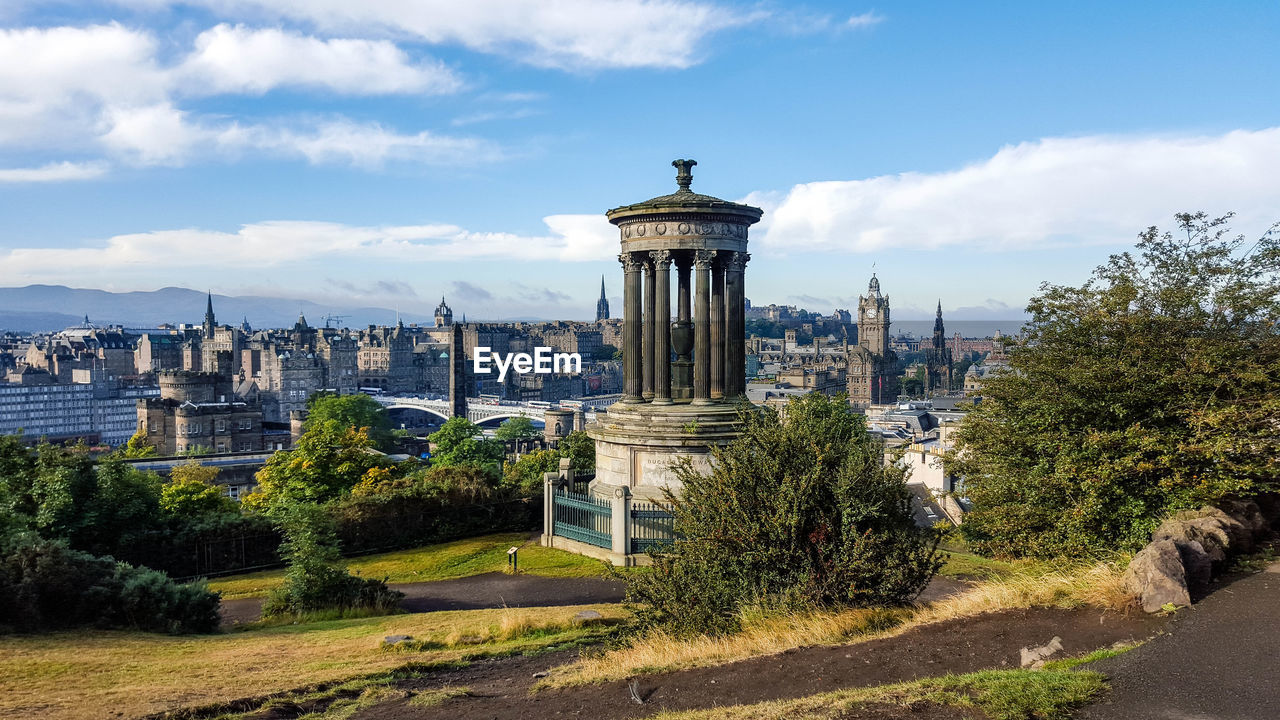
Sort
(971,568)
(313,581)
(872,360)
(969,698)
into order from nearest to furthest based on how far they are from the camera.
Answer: (969,698), (313,581), (971,568), (872,360)

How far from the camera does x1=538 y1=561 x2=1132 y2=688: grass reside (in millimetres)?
9141

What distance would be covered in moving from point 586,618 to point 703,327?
388 inches

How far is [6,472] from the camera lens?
16.7 m

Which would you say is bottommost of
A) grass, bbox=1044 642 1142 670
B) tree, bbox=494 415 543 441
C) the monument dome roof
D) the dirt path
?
tree, bbox=494 415 543 441

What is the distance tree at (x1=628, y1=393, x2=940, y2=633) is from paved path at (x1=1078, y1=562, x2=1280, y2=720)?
295 centimetres

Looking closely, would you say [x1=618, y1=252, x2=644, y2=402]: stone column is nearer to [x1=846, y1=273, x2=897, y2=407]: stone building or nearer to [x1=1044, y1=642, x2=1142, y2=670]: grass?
[x1=1044, y1=642, x2=1142, y2=670]: grass

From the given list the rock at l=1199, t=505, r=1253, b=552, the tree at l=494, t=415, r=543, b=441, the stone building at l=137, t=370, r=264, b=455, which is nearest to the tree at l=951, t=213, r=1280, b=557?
the rock at l=1199, t=505, r=1253, b=552

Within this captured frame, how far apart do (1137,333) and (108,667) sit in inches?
571

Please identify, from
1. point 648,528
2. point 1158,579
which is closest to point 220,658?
point 648,528

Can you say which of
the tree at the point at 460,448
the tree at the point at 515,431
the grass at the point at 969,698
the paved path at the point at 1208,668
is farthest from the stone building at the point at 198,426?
the paved path at the point at 1208,668

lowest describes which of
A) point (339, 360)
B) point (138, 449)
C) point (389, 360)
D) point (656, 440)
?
point (138, 449)

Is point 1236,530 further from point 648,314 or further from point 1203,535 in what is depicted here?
point 648,314

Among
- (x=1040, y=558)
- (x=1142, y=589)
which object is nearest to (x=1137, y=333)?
(x=1040, y=558)

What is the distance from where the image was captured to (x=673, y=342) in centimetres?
2227
